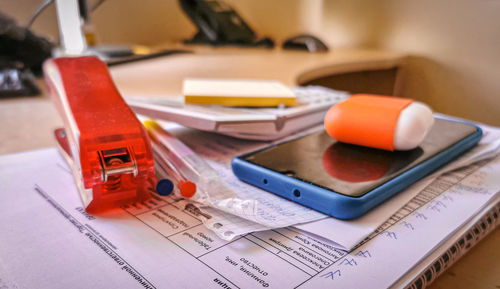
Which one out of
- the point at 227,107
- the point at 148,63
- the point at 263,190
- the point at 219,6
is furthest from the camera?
the point at 219,6

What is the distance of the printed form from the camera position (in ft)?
0.84

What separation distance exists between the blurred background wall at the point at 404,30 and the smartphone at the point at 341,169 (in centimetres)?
83

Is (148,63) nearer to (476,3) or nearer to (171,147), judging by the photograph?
(171,147)

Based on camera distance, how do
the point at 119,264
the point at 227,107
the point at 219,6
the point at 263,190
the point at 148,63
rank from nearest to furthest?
the point at 119,264 < the point at 263,190 < the point at 227,107 < the point at 148,63 < the point at 219,6

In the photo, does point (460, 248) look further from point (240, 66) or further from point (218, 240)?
point (240, 66)

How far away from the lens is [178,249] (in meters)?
0.29

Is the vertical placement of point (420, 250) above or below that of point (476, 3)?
below

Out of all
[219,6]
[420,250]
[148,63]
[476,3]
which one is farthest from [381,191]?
[219,6]

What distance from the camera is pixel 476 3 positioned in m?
1.12

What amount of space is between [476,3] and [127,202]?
3.93 ft

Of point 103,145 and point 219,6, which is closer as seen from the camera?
point 103,145

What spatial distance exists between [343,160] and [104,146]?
0.24m

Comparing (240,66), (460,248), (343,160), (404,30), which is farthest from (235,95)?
(404,30)

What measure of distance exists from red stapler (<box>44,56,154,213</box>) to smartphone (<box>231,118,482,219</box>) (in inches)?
4.1
